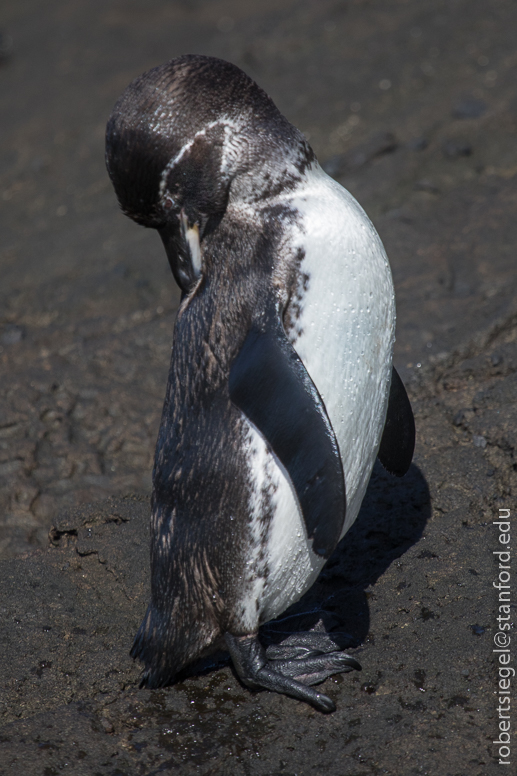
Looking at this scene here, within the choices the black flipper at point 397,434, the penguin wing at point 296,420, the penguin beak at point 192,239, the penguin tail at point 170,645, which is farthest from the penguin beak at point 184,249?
the penguin tail at point 170,645

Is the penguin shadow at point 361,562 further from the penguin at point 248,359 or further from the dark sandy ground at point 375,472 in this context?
the penguin at point 248,359

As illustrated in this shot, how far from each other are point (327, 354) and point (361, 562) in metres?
1.04

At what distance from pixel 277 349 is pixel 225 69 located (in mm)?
901

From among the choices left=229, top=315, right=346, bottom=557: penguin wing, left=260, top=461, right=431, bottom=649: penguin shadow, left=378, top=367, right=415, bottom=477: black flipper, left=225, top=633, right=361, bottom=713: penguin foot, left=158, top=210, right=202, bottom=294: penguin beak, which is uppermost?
left=158, top=210, right=202, bottom=294: penguin beak

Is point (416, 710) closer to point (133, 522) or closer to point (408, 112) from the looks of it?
point (133, 522)

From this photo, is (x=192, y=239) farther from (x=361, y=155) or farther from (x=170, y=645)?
(x=361, y=155)

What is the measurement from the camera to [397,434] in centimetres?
279

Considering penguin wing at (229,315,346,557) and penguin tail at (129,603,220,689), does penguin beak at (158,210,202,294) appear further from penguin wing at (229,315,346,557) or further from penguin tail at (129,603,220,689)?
penguin tail at (129,603,220,689)

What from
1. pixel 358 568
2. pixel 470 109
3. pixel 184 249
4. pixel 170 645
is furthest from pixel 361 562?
pixel 470 109

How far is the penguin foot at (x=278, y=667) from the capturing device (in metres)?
2.42

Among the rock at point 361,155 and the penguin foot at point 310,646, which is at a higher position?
the rock at point 361,155

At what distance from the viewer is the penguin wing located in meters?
2.18

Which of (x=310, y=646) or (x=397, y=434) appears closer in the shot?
(x=310, y=646)

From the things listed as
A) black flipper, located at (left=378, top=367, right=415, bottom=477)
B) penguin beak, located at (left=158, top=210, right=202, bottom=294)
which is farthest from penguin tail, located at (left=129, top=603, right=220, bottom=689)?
penguin beak, located at (left=158, top=210, right=202, bottom=294)
